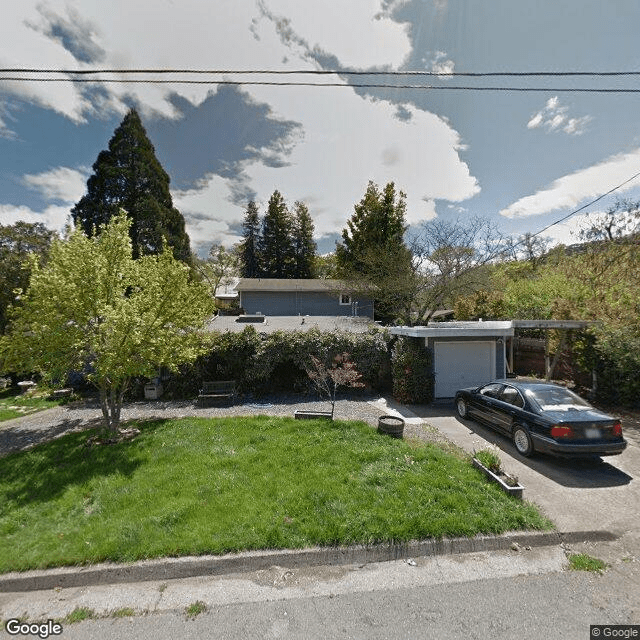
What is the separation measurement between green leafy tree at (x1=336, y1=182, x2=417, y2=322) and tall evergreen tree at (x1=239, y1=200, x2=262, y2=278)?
17362 mm

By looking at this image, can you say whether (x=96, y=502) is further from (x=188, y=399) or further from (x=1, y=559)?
(x=188, y=399)

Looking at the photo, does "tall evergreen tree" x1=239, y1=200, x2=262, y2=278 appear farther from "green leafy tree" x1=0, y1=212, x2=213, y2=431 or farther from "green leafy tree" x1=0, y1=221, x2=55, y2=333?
"green leafy tree" x1=0, y1=212, x2=213, y2=431

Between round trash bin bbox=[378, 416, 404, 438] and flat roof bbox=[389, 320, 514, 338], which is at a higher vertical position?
flat roof bbox=[389, 320, 514, 338]

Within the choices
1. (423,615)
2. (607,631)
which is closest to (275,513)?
(423,615)

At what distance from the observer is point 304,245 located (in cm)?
4300

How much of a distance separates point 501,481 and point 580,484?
1637 mm

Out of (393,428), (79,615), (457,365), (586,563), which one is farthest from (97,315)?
(457,365)

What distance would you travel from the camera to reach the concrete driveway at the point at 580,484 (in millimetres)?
4340

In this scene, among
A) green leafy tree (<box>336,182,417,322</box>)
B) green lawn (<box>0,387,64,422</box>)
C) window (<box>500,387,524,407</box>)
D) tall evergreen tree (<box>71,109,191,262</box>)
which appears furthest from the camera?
tall evergreen tree (<box>71,109,191,262</box>)

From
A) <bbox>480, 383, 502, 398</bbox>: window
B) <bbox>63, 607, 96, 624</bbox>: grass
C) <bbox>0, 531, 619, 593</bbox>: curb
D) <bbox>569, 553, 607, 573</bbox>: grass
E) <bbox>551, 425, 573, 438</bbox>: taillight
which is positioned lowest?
<bbox>63, 607, 96, 624</bbox>: grass

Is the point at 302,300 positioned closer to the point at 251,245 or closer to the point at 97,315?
the point at 97,315

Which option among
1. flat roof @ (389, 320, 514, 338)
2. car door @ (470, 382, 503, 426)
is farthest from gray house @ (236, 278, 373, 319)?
car door @ (470, 382, 503, 426)

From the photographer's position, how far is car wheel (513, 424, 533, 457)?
6.18m

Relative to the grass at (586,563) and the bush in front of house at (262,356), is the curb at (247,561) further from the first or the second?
the bush in front of house at (262,356)
